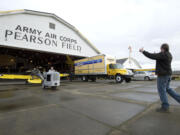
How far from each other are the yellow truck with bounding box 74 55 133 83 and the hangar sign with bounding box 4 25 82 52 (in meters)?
4.63

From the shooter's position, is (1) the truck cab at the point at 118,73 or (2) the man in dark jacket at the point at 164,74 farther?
(1) the truck cab at the point at 118,73

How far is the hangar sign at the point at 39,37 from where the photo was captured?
480 inches

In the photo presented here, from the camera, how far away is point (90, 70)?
553 inches

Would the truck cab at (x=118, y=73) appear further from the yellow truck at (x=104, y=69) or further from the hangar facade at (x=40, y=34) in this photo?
the hangar facade at (x=40, y=34)

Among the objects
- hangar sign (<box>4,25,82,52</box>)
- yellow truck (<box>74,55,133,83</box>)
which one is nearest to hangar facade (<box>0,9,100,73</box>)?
hangar sign (<box>4,25,82,52</box>)

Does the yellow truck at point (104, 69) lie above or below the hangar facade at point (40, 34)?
below

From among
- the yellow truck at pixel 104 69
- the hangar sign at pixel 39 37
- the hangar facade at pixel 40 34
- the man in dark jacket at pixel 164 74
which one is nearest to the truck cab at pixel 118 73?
the yellow truck at pixel 104 69

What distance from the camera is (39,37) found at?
14000 millimetres

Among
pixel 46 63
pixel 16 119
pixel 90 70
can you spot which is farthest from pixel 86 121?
pixel 46 63

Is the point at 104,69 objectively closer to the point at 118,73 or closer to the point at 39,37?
the point at 118,73

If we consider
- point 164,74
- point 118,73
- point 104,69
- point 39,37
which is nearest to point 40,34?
point 39,37

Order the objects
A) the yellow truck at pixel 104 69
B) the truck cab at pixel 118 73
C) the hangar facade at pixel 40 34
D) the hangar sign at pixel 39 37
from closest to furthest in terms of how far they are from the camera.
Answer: the truck cab at pixel 118 73 < the yellow truck at pixel 104 69 < the hangar facade at pixel 40 34 < the hangar sign at pixel 39 37

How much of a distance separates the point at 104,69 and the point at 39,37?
10.3 metres

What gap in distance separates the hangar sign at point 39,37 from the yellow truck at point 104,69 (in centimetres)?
463
